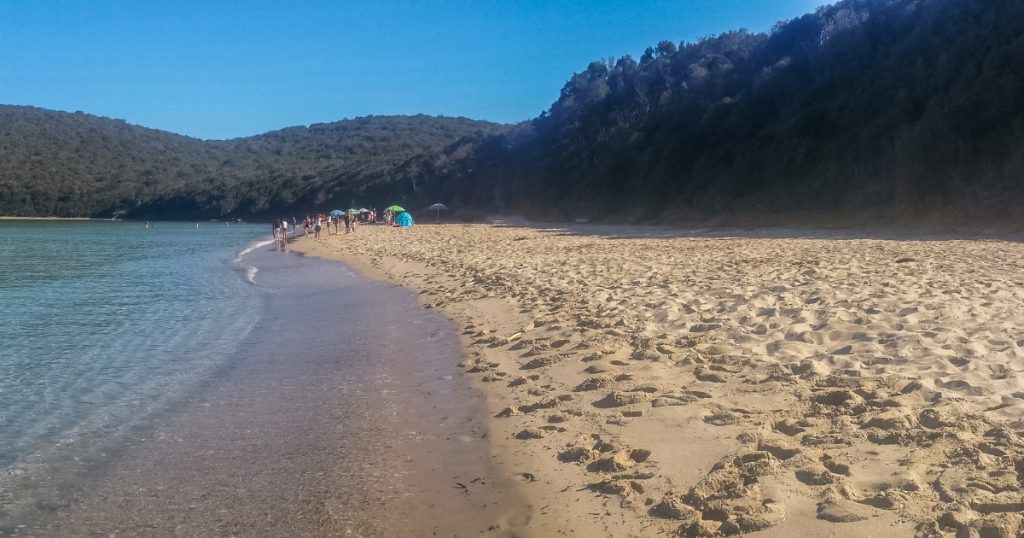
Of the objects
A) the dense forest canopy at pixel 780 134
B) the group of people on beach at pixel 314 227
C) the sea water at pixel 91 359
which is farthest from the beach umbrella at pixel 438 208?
the sea water at pixel 91 359

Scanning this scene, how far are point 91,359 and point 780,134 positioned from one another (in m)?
26.6

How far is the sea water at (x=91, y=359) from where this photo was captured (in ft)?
15.8

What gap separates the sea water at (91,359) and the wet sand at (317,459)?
0.31 meters

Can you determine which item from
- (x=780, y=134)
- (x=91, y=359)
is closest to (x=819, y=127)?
(x=780, y=134)

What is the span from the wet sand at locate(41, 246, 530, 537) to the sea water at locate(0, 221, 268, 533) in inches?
12.3

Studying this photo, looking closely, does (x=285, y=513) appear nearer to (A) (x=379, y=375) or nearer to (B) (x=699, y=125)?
(A) (x=379, y=375)

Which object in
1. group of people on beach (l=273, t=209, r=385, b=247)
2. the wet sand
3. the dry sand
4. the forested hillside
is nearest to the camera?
the dry sand

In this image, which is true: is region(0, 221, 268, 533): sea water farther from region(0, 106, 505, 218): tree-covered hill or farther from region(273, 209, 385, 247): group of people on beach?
region(0, 106, 505, 218): tree-covered hill

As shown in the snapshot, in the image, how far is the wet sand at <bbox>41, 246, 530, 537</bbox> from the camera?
12.4 ft

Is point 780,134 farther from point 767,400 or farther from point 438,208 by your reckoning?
point 767,400

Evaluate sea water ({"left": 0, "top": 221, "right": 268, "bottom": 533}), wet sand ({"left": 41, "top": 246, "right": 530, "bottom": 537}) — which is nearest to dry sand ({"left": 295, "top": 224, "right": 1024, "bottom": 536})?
wet sand ({"left": 41, "top": 246, "right": 530, "bottom": 537})

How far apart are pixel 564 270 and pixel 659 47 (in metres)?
46.0

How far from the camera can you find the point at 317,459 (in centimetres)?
465

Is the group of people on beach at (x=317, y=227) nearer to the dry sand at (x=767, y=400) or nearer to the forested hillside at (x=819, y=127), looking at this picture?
the forested hillside at (x=819, y=127)
